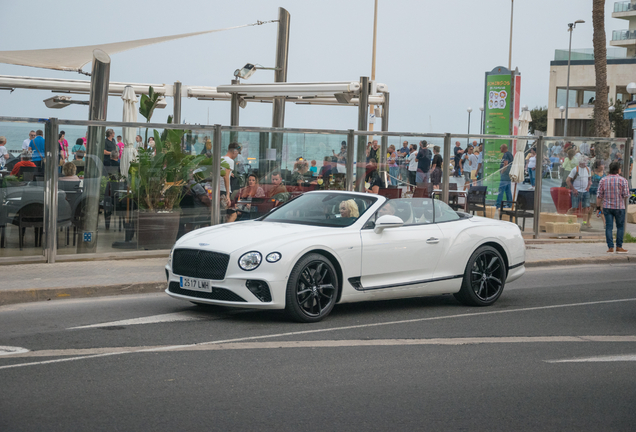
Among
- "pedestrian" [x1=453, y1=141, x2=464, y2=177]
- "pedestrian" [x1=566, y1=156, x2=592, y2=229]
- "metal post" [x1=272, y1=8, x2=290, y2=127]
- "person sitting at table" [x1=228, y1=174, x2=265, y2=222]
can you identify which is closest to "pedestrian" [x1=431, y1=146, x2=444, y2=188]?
"pedestrian" [x1=453, y1=141, x2=464, y2=177]

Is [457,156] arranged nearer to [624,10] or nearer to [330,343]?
[330,343]

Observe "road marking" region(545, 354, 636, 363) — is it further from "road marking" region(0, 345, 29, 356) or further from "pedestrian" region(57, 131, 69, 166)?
"pedestrian" region(57, 131, 69, 166)

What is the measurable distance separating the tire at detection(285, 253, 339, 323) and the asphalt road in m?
0.22

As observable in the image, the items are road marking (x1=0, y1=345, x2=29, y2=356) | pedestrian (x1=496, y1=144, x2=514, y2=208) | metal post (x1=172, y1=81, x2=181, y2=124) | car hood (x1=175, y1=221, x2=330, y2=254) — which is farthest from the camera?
metal post (x1=172, y1=81, x2=181, y2=124)

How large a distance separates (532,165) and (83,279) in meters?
10.8

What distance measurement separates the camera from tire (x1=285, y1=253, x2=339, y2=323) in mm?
7984

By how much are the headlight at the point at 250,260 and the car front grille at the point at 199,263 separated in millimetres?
159

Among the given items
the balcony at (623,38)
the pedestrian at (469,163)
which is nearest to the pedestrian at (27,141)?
the pedestrian at (469,163)

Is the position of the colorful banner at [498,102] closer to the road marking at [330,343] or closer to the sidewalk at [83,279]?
the sidewalk at [83,279]

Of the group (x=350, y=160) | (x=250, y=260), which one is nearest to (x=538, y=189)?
(x=350, y=160)

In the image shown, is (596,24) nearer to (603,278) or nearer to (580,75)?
(603,278)

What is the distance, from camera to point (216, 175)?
14102 mm

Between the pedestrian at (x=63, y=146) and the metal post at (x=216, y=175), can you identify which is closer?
the pedestrian at (x=63, y=146)

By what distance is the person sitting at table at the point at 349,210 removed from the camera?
9.02m
